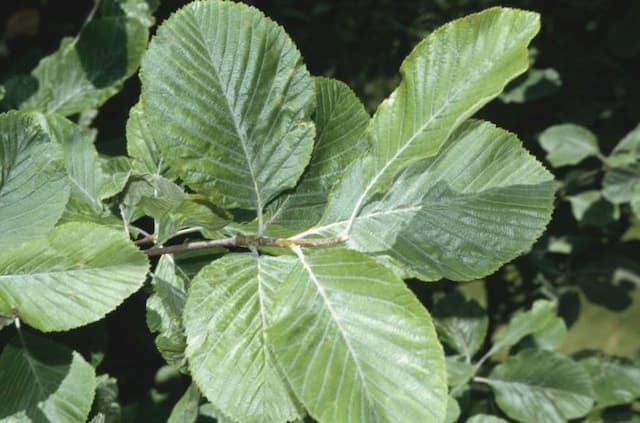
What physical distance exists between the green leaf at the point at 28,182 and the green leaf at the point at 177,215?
122 millimetres

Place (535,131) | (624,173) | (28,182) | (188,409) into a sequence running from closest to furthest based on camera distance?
(28,182) → (188,409) → (624,173) → (535,131)

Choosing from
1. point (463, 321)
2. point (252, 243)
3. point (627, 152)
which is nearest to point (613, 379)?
point (463, 321)

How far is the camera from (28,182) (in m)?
0.90

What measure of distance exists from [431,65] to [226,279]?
365mm

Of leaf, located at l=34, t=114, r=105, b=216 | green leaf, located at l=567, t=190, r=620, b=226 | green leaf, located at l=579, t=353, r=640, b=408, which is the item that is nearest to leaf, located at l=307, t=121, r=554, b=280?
leaf, located at l=34, t=114, r=105, b=216

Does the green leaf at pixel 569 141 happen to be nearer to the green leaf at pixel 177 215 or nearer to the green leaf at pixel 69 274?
the green leaf at pixel 177 215

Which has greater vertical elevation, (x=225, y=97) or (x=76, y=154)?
(x=225, y=97)

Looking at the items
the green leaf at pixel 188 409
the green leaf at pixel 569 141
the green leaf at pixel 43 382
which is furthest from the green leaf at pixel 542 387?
the green leaf at pixel 43 382

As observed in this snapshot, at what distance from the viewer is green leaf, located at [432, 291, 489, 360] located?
2027 millimetres

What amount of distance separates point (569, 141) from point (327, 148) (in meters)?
1.66

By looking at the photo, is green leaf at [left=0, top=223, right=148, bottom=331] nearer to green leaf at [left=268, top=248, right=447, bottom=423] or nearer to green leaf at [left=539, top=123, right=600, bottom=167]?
green leaf at [left=268, top=248, right=447, bottom=423]

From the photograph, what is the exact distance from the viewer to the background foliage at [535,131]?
1.98 meters

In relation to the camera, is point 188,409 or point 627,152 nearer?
point 188,409

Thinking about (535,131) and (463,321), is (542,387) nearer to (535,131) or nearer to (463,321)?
(463,321)
